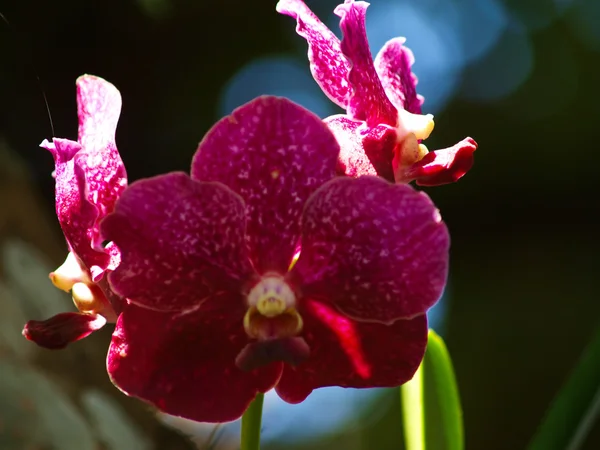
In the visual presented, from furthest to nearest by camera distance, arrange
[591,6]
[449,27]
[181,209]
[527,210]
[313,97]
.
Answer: [449,27]
[591,6]
[313,97]
[527,210]
[181,209]

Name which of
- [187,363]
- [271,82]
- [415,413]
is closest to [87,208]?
[187,363]

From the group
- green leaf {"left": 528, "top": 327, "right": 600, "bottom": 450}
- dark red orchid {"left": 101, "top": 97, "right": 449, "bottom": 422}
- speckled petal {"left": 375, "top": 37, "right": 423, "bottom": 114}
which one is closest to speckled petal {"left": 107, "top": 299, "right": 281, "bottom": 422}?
dark red orchid {"left": 101, "top": 97, "right": 449, "bottom": 422}

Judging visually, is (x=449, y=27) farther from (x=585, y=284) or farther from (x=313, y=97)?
(x=585, y=284)

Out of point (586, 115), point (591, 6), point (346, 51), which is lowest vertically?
point (586, 115)

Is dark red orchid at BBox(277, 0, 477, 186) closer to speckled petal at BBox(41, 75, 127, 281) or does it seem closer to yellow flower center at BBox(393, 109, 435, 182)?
yellow flower center at BBox(393, 109, 435, 182)

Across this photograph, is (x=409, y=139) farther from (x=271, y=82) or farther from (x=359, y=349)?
(x=271, y=82)

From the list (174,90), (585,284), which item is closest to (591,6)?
(585,284)

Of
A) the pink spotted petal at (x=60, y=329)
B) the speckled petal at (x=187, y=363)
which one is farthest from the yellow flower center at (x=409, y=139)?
the pink spotted petal at (x=60, y=329)
